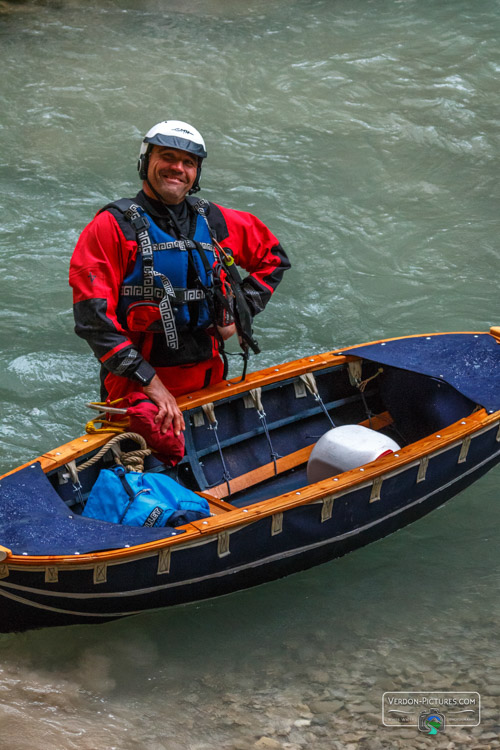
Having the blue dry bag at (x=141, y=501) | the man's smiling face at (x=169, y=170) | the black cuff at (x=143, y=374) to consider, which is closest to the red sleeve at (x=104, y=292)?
the black cuff at (x=143, y=374)

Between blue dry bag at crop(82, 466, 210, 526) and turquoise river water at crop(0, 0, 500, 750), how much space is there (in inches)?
25.4

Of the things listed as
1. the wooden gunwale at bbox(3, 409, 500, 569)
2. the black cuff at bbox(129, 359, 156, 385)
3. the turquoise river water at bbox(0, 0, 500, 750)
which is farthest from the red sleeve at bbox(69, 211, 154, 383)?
the turquoise river water at bbox(0, 0, 500, 750)

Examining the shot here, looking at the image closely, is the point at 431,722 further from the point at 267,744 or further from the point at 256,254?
the point at 256,254

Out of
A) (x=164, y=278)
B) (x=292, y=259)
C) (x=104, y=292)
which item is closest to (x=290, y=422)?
(x=164, y=278)

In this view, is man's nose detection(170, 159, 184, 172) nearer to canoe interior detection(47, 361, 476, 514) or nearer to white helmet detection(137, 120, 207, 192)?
white helmet detection(137, 120, 207, 192)

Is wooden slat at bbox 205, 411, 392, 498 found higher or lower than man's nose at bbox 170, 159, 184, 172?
lower

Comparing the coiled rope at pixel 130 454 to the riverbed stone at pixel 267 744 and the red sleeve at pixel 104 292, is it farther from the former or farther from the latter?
the riverbed stone at pixel 267 744

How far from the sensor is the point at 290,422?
5598 millimetres

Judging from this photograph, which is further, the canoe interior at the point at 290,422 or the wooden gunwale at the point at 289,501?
the canoe interior at the point at 290,422

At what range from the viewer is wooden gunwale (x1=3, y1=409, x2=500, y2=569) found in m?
3.97

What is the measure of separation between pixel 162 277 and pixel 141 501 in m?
1.17

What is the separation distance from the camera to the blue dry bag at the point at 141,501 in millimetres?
4383

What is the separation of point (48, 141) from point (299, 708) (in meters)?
8.65

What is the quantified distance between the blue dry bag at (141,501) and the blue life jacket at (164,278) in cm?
75
